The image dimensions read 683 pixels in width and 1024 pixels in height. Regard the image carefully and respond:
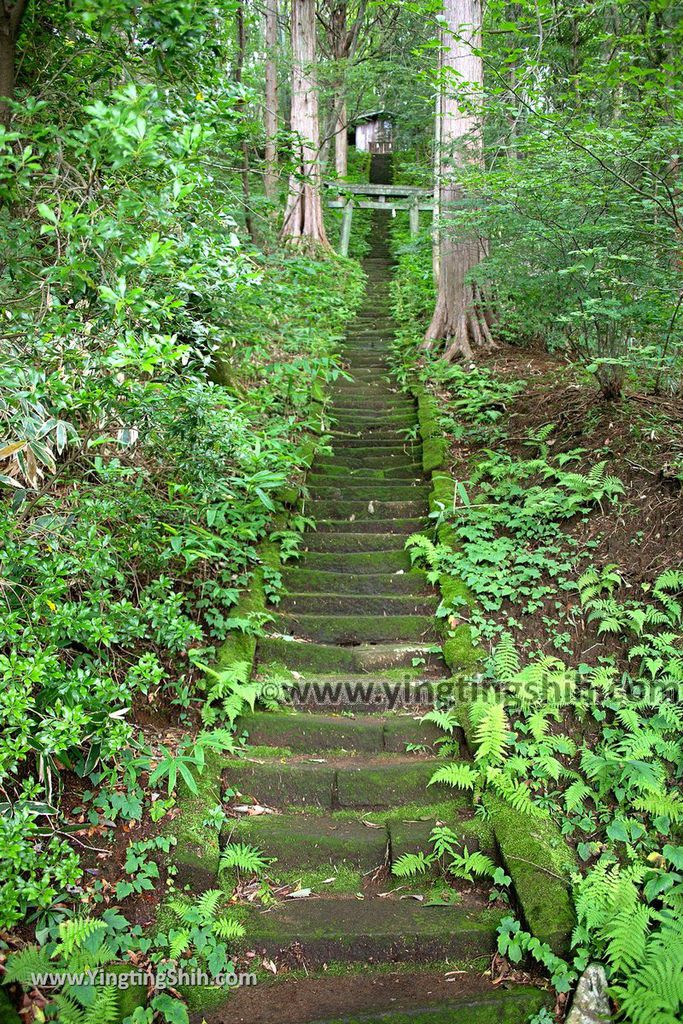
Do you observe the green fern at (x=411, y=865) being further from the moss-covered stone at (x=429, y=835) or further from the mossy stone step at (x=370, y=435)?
the mossy stone step at (x=370, y=435)

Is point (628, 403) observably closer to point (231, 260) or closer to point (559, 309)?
point (559, 309)

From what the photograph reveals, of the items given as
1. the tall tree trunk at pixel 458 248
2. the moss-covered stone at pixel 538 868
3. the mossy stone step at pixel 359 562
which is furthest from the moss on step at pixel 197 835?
the tall tree trunk at pixel 458 248

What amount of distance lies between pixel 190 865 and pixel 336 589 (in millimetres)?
2650

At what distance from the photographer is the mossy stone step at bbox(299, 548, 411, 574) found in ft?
20.4

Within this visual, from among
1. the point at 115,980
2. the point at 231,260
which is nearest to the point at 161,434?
the point at 231,260

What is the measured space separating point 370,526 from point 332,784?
114 inches

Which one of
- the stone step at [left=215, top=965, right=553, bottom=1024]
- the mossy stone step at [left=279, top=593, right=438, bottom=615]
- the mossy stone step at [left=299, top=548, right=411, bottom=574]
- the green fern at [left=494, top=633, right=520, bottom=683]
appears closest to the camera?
the stone step at [left=215, top=965, right=553, bottom=1024]

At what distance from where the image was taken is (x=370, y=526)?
6773 millimetres

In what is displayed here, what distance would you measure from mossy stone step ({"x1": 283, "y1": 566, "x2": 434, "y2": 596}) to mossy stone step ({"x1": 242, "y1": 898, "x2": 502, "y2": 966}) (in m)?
2.63

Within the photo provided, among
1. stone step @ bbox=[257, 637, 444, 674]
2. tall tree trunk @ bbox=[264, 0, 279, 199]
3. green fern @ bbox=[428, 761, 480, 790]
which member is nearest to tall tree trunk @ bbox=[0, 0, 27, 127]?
stone step @ bbox=[257, 637, 444, 674]

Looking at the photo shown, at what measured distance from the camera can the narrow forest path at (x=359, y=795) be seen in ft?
10.9

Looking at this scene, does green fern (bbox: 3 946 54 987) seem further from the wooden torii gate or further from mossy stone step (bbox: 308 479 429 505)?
the wooden torii gate

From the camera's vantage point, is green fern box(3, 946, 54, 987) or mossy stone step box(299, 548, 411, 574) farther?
mossy stone step box(299, 548, 411, 574)

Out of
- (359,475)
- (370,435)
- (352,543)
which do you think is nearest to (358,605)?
(352,543)
